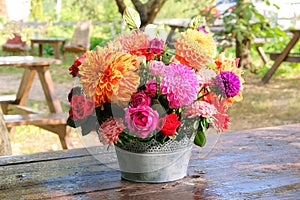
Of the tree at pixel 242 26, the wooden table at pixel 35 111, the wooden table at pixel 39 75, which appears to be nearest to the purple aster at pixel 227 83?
the wooden table at pixel 35 111

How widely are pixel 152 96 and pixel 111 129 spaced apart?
0.12m

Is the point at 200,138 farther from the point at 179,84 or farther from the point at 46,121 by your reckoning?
the point at 46,121

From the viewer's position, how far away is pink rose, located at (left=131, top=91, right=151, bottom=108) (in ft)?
3.88

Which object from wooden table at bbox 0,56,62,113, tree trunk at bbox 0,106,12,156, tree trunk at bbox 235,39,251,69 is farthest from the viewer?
tree trunk at bbox 235,39,251,69

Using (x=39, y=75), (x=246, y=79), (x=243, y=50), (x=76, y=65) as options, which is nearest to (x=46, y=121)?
(x=39, y=75)

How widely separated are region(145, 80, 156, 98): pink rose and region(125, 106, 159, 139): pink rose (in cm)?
4

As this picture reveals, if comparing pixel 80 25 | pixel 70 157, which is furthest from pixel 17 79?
pixel 70 157

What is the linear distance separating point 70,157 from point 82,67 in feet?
1.33

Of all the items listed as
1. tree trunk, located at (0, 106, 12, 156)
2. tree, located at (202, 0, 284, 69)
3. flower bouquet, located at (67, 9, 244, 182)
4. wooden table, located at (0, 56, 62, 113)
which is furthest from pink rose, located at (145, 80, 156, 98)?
tree, located at (202, 0, 284, 69)

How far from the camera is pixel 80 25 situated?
11.9m

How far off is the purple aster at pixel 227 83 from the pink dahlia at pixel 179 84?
8 centimetres

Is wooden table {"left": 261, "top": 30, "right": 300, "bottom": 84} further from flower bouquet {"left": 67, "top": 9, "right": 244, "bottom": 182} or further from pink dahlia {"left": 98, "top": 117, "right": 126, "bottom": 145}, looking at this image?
pink dahlia {"left": 98, "top": 117, "right": 126, "bottom": 145}

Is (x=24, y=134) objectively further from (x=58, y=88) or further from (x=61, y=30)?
(x=61, y=30)

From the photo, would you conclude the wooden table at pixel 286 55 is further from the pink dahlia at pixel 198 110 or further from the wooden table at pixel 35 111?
the pink dahlia at pixel 198 110
